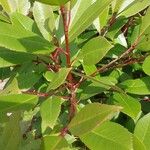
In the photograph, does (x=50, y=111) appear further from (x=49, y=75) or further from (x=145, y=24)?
(x=145, y=24)

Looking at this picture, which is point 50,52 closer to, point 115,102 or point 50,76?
point 50,76

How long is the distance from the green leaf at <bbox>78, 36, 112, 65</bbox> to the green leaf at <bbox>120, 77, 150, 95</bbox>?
0.55ft

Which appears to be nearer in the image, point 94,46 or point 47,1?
point 47,1

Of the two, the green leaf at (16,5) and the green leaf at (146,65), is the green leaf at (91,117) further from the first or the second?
the green leaf at (16,5)

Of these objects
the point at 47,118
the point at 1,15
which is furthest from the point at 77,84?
the point at 1,15

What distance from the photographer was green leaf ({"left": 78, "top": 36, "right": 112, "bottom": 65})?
0.92m

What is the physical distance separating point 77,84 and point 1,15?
0.87ft

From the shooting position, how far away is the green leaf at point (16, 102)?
0.89 m

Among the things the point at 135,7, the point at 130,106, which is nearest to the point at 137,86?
the point at 130,106

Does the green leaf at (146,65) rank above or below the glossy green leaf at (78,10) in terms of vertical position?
below

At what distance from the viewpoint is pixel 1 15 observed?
1.08m

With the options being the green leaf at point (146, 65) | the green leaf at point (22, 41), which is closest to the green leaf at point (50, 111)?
the green leaf at point (22, 41)

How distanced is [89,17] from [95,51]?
96 mm

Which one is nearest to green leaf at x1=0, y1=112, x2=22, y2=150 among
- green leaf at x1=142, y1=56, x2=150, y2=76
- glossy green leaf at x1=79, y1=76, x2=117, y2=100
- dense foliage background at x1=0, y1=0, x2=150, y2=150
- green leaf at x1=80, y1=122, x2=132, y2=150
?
dense foliage background at x1=0, y1=0, x2=150, y2=150
